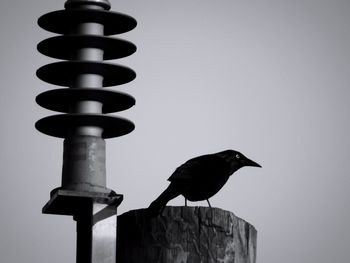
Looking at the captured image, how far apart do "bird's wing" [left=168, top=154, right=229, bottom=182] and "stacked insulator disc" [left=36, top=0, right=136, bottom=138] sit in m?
1.52

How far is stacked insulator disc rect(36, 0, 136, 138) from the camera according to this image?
599 cm

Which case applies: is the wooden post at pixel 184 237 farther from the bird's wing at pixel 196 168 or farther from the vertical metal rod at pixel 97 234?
the bird's wing at pixel 196 168

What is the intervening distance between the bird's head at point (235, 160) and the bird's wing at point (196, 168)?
0.44m

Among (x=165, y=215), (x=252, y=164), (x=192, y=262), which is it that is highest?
(x=252, y=164)

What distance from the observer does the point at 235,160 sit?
9.05m

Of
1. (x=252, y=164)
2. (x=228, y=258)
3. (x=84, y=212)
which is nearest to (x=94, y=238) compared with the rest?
(x=84, y=212)

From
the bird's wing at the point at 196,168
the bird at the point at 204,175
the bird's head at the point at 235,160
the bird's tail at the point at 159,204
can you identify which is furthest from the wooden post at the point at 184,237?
the bird's head at the point at 235,160

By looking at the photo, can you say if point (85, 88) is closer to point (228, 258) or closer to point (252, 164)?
point (228, 258)

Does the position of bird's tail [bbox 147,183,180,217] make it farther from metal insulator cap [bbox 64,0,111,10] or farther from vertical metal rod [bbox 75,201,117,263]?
metal insulator cap [bbox 64,0,111,10]

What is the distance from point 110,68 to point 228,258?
6.01ft

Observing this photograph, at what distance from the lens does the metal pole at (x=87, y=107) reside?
5566mm

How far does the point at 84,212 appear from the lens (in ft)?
18.5

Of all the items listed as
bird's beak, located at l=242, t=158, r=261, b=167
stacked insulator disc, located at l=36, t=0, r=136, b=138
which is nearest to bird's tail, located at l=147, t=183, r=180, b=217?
stacked insulator disc, located at l=36, t=0, r=136, b=138

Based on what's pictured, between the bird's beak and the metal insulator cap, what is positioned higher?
the metal insulator cap
